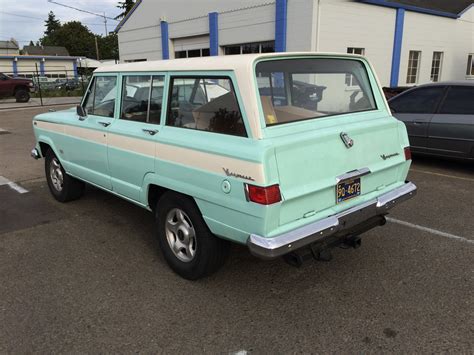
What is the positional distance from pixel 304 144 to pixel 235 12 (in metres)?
16.0

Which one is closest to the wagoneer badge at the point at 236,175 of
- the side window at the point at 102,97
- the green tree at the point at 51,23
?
the side window at the point at 102,97

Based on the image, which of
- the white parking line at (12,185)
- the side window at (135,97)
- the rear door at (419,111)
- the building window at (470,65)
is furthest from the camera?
the building window at (470,65)

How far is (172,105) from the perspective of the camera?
3496mm

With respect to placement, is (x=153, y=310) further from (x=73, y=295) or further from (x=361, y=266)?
(x=361, y=266)

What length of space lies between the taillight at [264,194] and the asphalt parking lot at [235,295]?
918mm

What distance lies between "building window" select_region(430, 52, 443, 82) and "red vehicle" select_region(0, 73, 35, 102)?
2215 cm

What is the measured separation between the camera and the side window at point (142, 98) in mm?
3656

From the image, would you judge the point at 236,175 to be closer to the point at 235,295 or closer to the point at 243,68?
the point at 243,68

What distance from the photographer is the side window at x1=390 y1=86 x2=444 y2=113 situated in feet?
23.7

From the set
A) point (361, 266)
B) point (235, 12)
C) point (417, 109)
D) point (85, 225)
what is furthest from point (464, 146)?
point (235, 12)

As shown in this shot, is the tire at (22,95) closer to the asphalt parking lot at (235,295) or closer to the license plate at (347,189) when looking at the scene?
the asphalt parking lot at (235,295)

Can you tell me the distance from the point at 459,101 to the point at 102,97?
5657 millimetres

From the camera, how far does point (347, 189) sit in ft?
10.5

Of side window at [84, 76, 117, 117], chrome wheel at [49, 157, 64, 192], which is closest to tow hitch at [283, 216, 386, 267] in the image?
side window at [84, 76, 117, 117]
